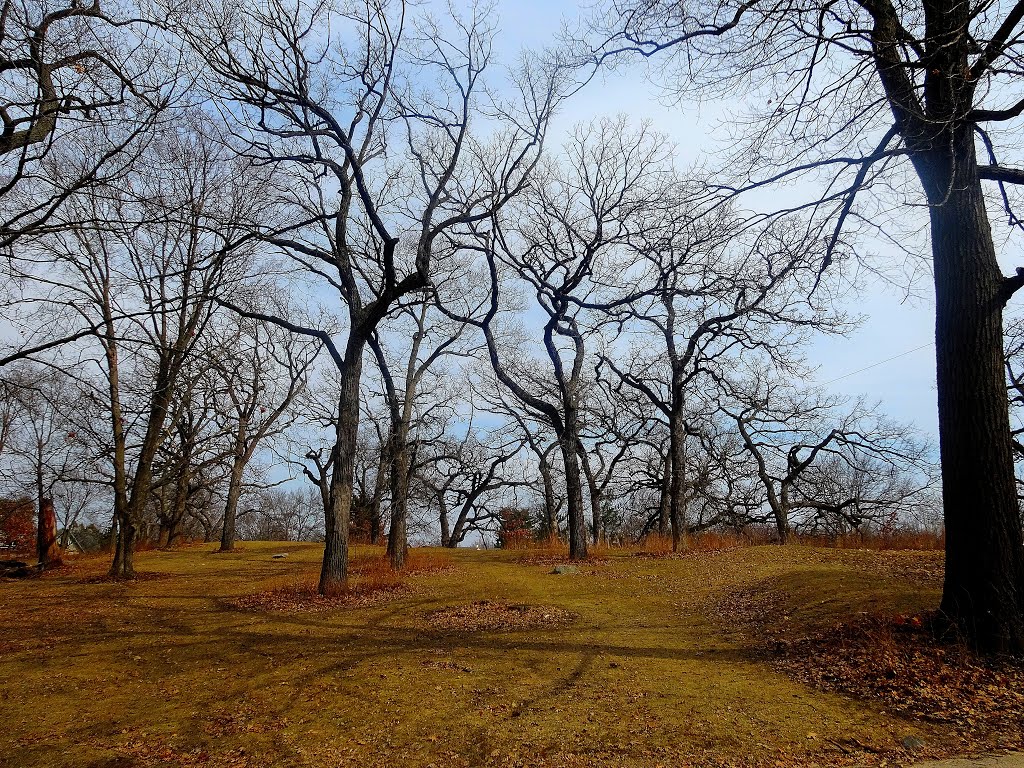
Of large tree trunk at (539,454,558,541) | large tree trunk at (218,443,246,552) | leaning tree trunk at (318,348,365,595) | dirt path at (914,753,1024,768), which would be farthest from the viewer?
large tree trunk at (539,454,558,541)

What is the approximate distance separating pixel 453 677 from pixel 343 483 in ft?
17.0

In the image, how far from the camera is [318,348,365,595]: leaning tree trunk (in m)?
9.90

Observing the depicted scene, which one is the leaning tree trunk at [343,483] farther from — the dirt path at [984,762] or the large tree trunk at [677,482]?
the large tree trunk at [677,482]

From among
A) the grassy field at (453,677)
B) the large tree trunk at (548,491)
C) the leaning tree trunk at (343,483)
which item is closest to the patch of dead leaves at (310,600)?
the grassy field at (453,677)

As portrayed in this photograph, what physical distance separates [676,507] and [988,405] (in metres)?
11.0

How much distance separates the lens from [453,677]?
18.6 feet

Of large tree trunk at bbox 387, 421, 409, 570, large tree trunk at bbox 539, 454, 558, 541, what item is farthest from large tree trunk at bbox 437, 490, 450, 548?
large tree trunk at bbox 387, 421, 409, 570

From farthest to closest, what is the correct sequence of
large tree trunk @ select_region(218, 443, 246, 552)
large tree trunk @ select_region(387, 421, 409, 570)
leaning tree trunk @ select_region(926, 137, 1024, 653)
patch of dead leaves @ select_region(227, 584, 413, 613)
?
large tree trunk @ select_region(218, 443, 246, 552), large tree trunk @ select_region(387, 421, 409, 570), patch of dead leaves @ select_region(227, 584, 413, 613), leaning tree trunk @ select_region(926, 137, 1024, 653)

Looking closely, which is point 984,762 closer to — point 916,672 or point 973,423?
point 916,672

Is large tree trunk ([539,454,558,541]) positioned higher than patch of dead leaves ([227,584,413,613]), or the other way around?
large tree trunk ([539,454,558,541])

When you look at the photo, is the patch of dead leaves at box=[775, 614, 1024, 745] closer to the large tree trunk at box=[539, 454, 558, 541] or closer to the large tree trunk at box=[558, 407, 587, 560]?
the large tree trunk at box=[558, 407, 587, 560]

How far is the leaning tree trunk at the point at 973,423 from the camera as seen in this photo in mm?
5238

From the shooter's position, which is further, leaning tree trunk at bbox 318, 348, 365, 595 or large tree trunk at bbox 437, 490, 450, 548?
large tree trunk at bbox 437, 490, 450, 548

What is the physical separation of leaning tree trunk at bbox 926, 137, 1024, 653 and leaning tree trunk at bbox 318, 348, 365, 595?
8123 mm
